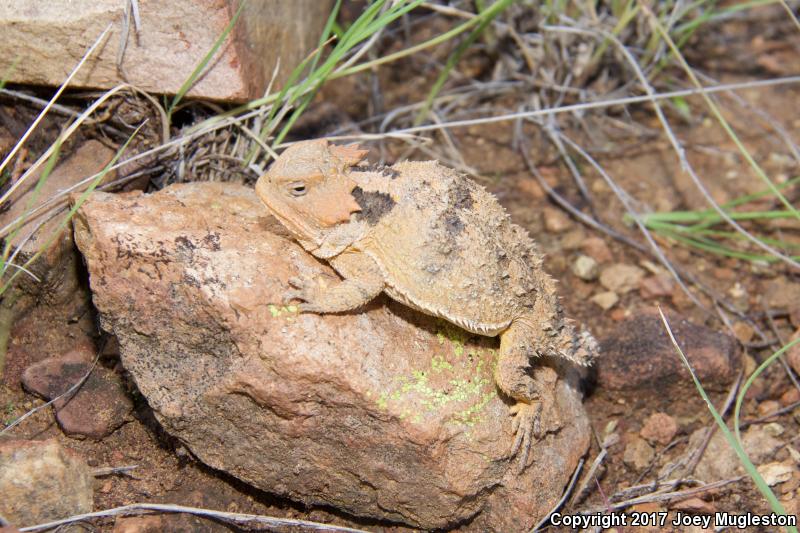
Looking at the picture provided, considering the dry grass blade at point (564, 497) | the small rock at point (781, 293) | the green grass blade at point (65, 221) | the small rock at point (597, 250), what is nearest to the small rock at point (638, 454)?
the dry grass blade at point (564, 497)

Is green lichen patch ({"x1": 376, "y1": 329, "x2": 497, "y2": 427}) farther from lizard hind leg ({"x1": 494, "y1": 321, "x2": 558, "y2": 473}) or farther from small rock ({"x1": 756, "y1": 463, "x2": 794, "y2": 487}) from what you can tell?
small rock ({"x1": 756, "y1": 463, "x2": 794, "y2": 487})

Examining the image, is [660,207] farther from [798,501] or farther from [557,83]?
[798,501]

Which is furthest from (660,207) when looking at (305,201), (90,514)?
(90,514)

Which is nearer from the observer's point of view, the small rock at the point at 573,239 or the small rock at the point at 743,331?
the small rock at the point at 743,331

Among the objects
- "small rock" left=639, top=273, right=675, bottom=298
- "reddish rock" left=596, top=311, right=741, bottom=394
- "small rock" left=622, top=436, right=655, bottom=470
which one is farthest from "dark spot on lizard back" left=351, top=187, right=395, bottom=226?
"small rock" left=639, top=273, right=675, bottom=298

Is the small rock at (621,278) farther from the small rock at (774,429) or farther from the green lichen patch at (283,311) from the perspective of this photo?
the green lichen patch at (283,311)

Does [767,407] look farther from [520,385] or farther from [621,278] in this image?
[520,385]
